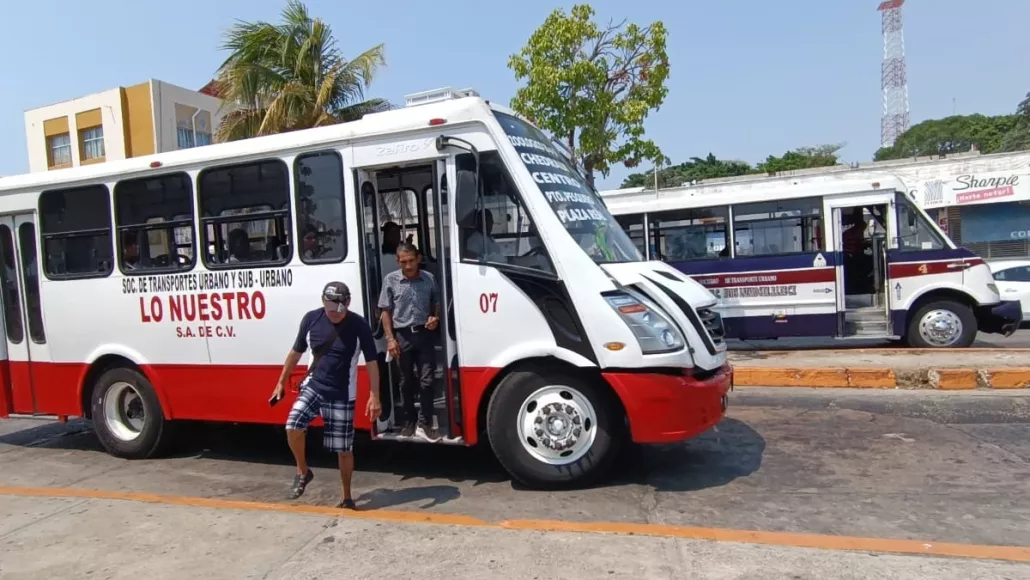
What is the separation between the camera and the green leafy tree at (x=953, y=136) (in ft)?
161

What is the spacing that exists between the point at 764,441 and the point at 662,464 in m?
1.20

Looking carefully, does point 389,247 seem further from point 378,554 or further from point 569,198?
point 378,554

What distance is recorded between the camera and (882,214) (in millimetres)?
11156

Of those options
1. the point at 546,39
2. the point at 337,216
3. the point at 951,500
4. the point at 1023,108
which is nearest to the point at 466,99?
the point at 337,216

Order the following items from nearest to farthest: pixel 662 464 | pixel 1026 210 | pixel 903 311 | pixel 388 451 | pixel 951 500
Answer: pixel 951 500 < pixel 662 464 < pixel 388 451 < pixel 903 311 < pixel 1026 210

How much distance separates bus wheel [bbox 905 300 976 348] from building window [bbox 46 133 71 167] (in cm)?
3287

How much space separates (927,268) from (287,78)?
448 inches

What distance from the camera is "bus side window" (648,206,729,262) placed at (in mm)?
12070

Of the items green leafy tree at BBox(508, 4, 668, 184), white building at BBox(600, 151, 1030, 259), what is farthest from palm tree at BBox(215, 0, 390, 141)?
white building at BBox(600, 151, 1030, 259)

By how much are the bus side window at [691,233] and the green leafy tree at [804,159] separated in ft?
132

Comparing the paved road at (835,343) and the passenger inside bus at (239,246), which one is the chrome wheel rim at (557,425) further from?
the paved road at (835,343)

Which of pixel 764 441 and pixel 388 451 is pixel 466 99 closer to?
pixel 388 451

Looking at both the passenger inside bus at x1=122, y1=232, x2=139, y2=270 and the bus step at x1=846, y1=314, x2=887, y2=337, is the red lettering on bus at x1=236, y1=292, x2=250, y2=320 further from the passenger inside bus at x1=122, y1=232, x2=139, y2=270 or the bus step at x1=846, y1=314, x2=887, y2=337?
the bus step at x1=846, y1=314, x2=887, y2=337

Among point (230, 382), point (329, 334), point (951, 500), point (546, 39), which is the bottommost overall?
point (951, 500)
